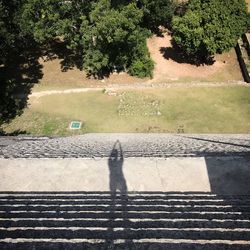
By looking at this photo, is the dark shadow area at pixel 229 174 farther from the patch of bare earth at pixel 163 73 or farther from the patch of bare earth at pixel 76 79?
the patch of bare earth at pixel 76 79

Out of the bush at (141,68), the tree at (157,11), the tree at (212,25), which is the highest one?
the tree at (157,11)

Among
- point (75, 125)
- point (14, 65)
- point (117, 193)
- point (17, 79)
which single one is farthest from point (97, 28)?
point (117, 193)

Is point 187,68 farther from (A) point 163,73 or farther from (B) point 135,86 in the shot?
(B) point 135,86

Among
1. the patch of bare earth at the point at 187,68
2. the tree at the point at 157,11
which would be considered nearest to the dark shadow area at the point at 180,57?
the patch of bare earth at the point at 187,68

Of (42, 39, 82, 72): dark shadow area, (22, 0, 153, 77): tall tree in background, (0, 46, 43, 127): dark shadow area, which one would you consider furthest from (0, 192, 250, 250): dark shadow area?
(42, 39, 82, 72): dark shadow area

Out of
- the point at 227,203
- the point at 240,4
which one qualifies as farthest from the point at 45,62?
the point at 227,203

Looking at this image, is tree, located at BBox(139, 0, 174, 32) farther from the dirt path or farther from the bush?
the dirt path

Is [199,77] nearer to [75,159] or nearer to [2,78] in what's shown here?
[2,78]
